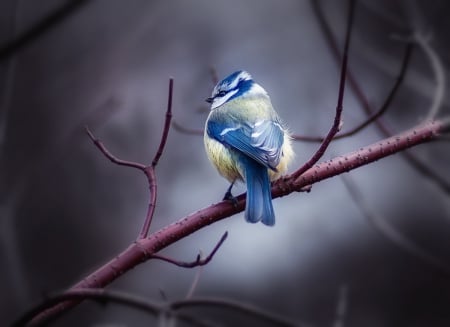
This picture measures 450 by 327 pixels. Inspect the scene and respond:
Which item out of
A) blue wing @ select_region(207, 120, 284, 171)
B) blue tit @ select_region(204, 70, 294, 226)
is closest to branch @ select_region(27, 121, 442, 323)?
blue tit @ select_region(204, 70, 294, 226)

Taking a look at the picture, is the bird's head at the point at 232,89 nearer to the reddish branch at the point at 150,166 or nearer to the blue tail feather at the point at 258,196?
the blue tail feather at the point at 258,196

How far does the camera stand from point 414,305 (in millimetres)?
6238

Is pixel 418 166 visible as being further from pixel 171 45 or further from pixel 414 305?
pixel 171 45

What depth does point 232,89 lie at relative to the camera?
140 inches

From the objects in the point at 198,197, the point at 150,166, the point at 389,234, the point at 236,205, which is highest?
the point at 198,197

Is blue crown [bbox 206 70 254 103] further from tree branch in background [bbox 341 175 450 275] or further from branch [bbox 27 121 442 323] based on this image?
branch [bbox 27 121 442 323]

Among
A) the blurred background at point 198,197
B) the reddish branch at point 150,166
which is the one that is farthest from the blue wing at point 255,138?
the blurred background at point 198,197

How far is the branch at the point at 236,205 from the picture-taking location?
2107mm

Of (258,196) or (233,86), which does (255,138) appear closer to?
(258,196)

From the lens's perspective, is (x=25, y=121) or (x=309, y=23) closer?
(x=25, y=121)

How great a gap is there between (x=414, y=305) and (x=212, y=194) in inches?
75.4

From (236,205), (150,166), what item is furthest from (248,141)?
(150,166)

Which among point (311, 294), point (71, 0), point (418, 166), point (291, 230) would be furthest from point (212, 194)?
point (71, 0)

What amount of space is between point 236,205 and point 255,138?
0.62 metres
